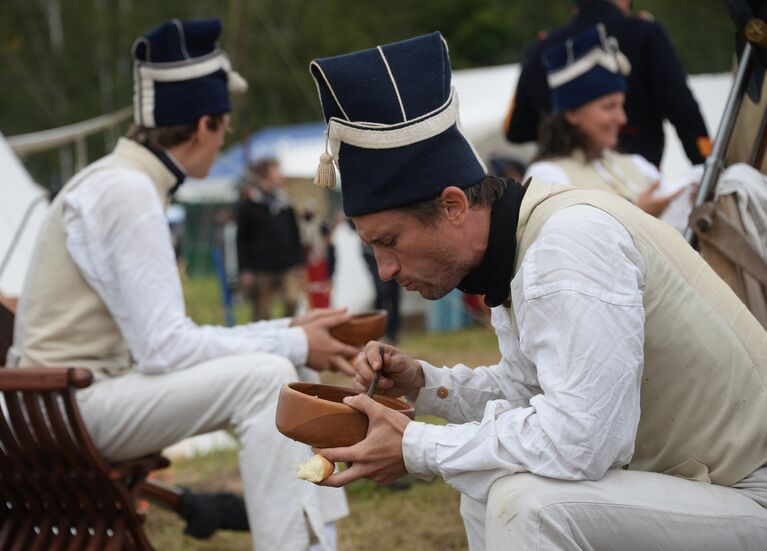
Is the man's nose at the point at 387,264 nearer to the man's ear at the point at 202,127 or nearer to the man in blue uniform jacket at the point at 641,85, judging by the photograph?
the man's ear at the point at 202,127

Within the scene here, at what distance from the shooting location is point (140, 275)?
2916mm

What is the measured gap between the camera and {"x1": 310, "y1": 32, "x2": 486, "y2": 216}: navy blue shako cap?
6.33 feet

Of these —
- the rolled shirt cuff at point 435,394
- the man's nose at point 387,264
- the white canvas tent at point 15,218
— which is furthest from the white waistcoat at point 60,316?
the white canvas tent at point 15,218

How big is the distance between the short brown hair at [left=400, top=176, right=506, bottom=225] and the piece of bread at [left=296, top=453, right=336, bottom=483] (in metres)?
0.50

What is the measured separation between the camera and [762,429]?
1905 millimetres

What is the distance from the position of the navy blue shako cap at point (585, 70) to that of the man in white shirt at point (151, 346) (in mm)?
1465

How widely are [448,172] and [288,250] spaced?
924 cm

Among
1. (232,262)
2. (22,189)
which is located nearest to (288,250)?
(232,262)

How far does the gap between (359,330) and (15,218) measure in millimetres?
Result: 4082

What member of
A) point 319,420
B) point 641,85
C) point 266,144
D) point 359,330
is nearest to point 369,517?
point 359,330

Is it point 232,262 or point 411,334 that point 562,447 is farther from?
point 232,262

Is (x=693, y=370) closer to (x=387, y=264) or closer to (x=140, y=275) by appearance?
(x=387, y=264)

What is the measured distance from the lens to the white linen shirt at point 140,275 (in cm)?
291

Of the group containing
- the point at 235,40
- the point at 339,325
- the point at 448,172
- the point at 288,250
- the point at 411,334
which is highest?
the point at 448,172
